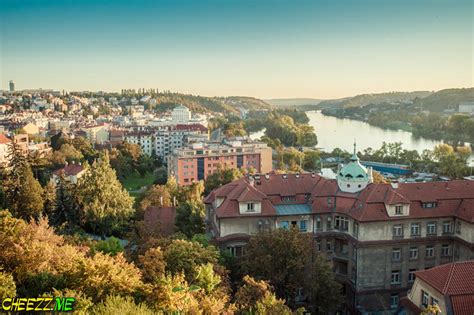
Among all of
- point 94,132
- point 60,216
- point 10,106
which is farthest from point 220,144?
point 10,106

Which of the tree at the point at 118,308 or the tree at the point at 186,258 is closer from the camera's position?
the tree at the point at 118,308

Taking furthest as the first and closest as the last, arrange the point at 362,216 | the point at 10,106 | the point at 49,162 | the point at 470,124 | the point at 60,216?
the point at 10,106 < the point at 470,124 < the point at 49,162 < the point at 60,216 < the point at 362,216

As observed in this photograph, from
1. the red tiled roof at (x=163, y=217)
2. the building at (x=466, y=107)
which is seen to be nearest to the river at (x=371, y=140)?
the building at (x=466, y=107)

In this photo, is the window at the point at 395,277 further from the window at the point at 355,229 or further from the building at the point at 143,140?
the building at the point at 143,140

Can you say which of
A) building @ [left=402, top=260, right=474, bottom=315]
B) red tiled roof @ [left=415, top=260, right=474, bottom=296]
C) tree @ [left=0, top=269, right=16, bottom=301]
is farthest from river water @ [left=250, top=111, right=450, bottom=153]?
tree @ [left=0, top=269, right=16, bottom=301]

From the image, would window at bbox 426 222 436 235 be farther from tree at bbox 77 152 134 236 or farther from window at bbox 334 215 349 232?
tree at bbox 77 152 134 236

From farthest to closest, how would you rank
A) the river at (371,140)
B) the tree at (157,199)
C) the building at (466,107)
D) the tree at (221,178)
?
the building at (466,107) → the river at (371,140) → the tree at (221,178) → the tree at (157,199)

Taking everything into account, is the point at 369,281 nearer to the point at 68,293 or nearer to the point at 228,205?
the point at 228,205
